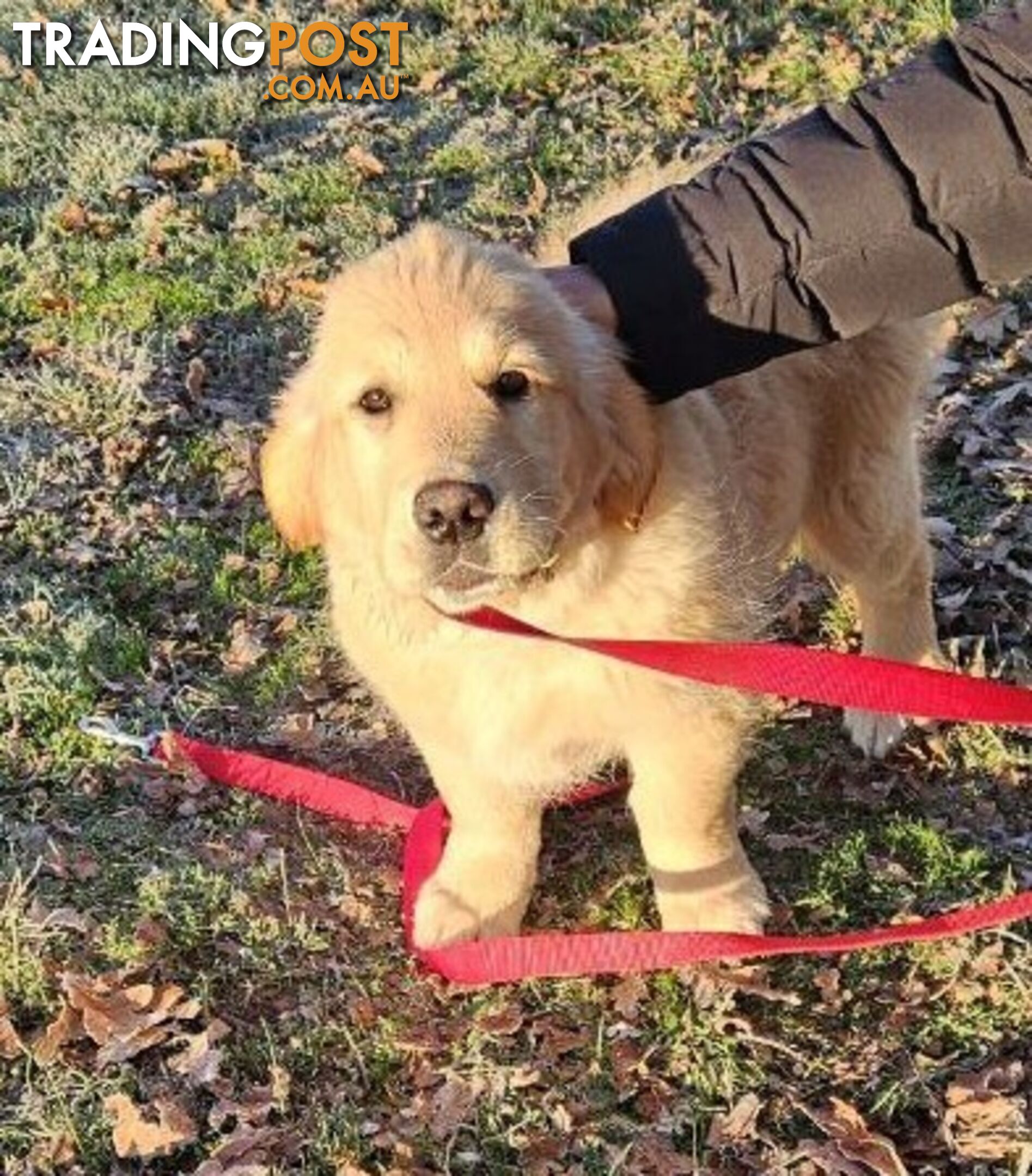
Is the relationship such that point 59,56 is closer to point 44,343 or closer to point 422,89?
point 422,89

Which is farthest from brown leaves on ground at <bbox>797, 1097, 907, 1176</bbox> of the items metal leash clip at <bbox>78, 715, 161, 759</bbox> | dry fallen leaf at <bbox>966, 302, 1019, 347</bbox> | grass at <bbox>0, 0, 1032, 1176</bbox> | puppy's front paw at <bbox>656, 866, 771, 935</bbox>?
dry fallen leaf at <bbox>966, 302, 1019, 347</bbox>

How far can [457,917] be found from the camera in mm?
3463

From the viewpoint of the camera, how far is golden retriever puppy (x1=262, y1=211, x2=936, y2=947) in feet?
8.73

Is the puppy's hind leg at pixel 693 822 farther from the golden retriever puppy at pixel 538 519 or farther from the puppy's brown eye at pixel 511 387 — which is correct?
the puppy's brown eye at pixel 511 387

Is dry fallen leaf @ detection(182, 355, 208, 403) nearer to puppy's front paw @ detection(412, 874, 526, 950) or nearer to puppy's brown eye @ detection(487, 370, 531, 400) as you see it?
puppy's front paw @ detection(412, 874, 526, 950)

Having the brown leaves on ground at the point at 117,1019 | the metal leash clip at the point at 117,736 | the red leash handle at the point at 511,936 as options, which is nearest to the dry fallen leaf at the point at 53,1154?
the brown leaves on ground at the point at 117,1019

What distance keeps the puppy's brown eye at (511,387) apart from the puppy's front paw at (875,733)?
1456mm

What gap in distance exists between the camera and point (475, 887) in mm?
3498

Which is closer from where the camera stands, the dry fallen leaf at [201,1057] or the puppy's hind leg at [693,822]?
the puppy's hind leg at [693,822]

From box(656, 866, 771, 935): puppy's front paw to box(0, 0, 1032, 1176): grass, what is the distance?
10 centimetres

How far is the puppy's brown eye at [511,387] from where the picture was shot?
269cm

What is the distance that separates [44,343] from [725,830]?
3.12 metres

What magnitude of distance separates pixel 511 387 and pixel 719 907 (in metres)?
Result: 1.22

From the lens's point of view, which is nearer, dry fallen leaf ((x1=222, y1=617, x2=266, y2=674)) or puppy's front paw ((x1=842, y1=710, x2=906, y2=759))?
puppy's front paw ((x1=842, y1=710, x2=906, y2=759))
